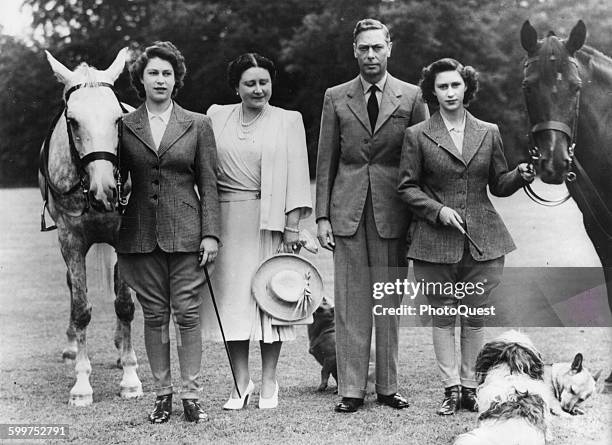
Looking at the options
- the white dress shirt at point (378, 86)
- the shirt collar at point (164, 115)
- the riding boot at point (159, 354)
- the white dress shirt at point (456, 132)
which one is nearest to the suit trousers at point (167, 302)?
the riding boot at point (159, 354)

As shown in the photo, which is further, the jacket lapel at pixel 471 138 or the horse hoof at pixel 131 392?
the horse hoof at pixel 131 392

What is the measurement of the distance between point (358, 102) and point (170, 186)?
3.77ft

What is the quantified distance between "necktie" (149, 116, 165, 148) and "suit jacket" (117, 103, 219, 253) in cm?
3

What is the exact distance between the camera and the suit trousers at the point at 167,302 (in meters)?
4.00

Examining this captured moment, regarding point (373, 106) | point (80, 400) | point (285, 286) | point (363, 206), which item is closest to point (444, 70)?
point (373, 106)

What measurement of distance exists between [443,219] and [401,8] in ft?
6.65

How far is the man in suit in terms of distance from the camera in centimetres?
417

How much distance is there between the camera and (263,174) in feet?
13.7

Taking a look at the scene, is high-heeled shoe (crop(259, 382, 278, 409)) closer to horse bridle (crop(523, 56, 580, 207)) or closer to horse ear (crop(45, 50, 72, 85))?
horse bridle (crop(523, 56, 580, 207))

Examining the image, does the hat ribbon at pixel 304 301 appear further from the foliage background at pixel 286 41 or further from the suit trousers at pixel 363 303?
the foliage background at pixel 286 41

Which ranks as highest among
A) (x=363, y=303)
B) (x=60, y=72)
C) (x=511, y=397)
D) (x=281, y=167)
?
(x=60, y=72)

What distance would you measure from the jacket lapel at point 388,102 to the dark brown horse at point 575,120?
27.5 inches

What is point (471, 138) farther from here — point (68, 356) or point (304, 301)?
point (68, 356)

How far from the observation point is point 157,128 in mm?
4051
